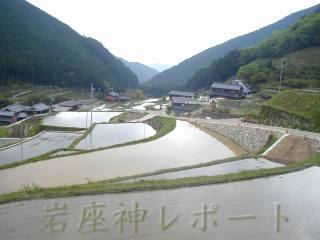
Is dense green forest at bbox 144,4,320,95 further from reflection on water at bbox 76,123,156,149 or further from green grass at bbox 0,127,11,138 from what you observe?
green grass at bbox 0,127,11,138

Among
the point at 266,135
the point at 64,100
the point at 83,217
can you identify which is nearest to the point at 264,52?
the point at 64,100

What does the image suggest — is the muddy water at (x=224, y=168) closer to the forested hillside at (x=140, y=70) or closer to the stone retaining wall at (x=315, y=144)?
the stone retaining wall at (x=315, y=144)

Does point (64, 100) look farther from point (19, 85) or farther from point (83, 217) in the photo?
point (83, 217)

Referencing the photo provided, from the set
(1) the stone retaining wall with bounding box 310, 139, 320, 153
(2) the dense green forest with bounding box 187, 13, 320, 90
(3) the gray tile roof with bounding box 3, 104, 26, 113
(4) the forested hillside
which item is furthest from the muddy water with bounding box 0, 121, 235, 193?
(4) the forested hillside

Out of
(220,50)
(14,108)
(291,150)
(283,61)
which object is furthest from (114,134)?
(220,50)

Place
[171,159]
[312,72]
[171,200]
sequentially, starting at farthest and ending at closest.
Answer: [312,72]
[171,159]
[171,200]

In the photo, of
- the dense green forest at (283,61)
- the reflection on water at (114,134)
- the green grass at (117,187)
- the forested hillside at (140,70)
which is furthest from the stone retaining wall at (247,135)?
the forested hillside at (140,70)
